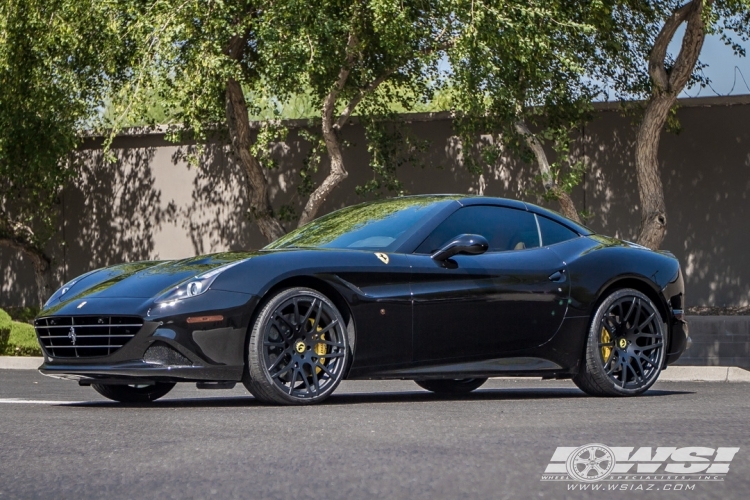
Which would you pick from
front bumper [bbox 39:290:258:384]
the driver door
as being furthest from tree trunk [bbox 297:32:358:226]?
front bumper [bbox 39:290:258:384]

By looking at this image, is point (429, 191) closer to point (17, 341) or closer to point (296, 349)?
point (17, 341)

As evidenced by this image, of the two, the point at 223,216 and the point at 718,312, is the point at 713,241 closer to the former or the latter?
the point at 718,312

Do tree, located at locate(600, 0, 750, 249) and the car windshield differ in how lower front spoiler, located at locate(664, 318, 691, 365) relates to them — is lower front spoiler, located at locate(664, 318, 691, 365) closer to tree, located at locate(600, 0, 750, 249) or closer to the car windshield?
the car windshield

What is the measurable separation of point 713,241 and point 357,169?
5253 mm

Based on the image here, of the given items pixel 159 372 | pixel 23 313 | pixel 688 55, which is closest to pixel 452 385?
pixel 159 372

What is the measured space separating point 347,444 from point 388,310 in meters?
2.32

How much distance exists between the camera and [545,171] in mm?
15742

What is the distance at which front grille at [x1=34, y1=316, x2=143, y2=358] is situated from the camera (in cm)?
702

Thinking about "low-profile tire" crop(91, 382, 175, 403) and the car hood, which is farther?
"low-profile tire" crop(91, 382, 175, 403)

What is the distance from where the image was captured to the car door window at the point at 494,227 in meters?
8.03

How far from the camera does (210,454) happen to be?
4.99 metres

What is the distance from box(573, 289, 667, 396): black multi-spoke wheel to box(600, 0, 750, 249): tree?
7443 mm

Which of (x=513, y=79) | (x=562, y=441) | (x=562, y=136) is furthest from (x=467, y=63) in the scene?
(x=562, y=441)

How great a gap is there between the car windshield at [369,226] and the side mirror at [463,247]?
314 millimetres
